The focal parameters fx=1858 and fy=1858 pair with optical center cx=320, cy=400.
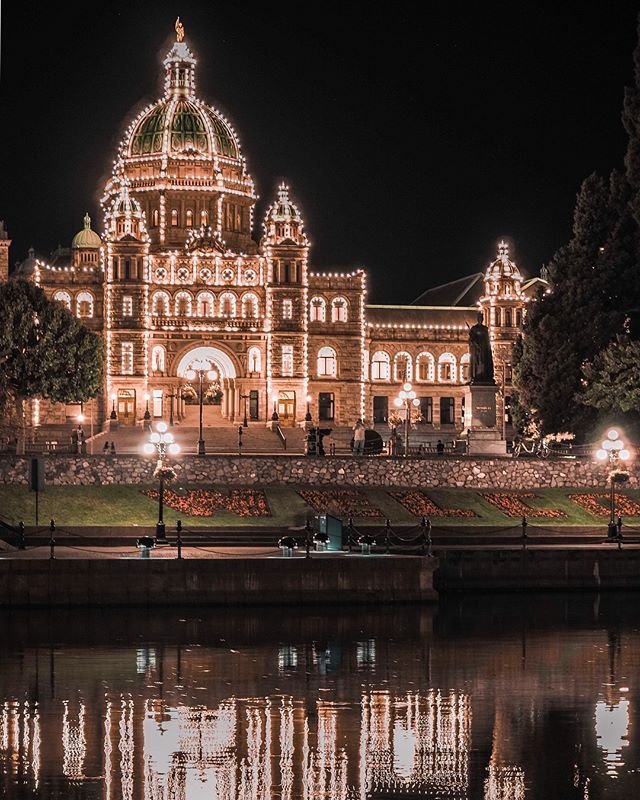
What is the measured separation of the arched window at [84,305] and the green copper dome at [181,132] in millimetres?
15757

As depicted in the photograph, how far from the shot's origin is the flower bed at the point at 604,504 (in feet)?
243

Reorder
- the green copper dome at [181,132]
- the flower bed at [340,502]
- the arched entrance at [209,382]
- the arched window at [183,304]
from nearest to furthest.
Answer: the flower bed at [340,502] < the arched entrance at [209,382] < the arched window at [183,304] < the green copper dome at [181,132]

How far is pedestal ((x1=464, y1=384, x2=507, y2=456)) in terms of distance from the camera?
83625 millimetres

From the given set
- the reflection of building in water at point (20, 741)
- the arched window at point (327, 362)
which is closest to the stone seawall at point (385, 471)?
the reflection of building in water at point (20, 741)

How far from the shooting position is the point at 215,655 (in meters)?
41.9

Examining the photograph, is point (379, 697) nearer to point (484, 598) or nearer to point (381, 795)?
point (381, 795)

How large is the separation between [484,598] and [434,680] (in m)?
15.7

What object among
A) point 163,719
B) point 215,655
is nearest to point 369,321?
point 215,655

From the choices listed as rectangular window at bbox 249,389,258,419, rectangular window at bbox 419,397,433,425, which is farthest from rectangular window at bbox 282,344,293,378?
rectangular window at bbox 419,397,433,425

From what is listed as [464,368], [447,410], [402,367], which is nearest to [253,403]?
[402,367]

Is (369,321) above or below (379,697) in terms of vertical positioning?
above

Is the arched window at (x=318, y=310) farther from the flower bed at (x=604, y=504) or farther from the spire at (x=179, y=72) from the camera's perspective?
the flower bed at (x=604, y=504)

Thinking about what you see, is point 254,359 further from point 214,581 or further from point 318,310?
point 214,581

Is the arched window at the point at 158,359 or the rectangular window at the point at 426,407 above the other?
the arched window at the point at 158,359
